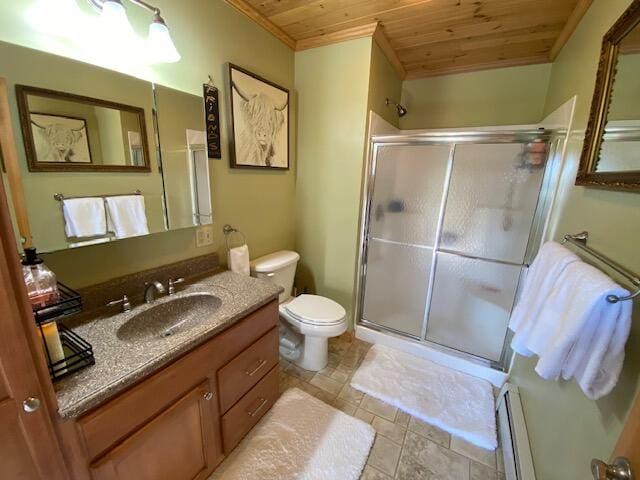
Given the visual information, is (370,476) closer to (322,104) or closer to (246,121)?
(246,121)

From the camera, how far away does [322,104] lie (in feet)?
6.59

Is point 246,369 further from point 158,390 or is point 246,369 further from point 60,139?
point 60,139

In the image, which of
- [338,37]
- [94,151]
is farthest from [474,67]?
[94,151]

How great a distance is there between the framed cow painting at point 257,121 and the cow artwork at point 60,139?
0.73 meters

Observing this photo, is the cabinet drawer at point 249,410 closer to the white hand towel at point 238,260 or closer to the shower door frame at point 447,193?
the white hand towel at point 238,260

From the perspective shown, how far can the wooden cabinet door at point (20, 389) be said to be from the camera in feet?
1.72

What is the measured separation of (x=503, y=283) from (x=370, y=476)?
4.65 ft

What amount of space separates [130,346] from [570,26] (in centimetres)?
269

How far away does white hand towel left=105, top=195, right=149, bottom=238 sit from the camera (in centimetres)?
114

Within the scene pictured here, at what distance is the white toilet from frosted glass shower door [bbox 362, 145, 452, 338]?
0.52 m

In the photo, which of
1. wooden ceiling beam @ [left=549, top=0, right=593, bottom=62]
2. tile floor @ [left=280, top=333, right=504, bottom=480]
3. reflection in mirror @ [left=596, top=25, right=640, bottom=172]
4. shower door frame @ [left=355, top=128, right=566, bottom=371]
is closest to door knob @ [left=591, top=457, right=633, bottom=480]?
reflection in mirror @ [left=596, top=25, right=640, bottom=172]

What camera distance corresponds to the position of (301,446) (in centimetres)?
140

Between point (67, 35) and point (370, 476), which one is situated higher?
point (67, 35)

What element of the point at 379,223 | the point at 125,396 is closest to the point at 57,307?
the point at 125,396
